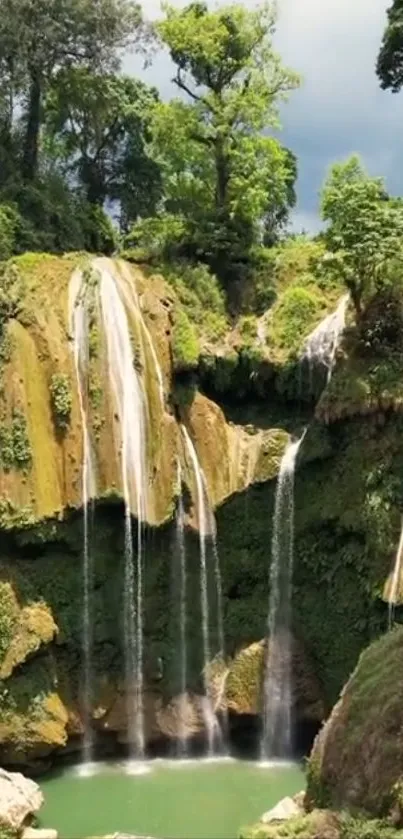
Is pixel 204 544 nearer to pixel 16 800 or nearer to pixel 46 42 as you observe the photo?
pixel 16 800

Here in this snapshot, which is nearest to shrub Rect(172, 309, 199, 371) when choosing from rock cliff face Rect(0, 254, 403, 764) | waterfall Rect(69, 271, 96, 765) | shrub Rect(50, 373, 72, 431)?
rock cliff face Rect(0, 254, 403, 764)

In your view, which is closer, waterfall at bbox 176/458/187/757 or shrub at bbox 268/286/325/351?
waterfall at bbox 176/458/187/757

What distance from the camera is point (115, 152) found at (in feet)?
113

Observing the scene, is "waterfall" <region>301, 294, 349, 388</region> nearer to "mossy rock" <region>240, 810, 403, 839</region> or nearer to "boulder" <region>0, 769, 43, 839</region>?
"boulder" <region>0, 769, 43, 839</region>

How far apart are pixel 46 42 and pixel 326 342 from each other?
13085 millimetres

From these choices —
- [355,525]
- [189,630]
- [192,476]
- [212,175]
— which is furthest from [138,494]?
[212,175]

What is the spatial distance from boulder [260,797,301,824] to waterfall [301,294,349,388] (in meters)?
9.15

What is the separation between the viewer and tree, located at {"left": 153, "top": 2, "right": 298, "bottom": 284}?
2458 centimetres

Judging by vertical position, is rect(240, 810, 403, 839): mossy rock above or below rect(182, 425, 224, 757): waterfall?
below

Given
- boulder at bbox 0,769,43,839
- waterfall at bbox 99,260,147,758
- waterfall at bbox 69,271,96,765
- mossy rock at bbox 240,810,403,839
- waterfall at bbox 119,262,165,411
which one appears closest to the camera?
mossy rock at bbox 240,810,403,839

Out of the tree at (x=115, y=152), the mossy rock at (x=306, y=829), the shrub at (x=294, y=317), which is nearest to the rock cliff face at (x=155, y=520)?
the shrub at (x=294, y=317)

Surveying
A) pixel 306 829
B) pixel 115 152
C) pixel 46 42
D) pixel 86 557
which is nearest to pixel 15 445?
pixel 86 557

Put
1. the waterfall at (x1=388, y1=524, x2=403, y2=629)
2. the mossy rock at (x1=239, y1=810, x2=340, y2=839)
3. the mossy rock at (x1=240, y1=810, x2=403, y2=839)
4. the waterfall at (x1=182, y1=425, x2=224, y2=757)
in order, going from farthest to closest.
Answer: the waterfall at (x1=182, y1=425, x2=224, y2=757)
the waterfall at (x1=388, y1=524, x2=403, y2=629)
the mossy rock at (x1=239, y1=810, x2=340, y2=839)
the mossy rock at (x1=240, y1=810, x2=403, y2=839)

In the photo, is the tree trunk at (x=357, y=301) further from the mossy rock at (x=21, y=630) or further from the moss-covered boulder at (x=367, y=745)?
the moss-covered boulder at (x=367, y=745)
